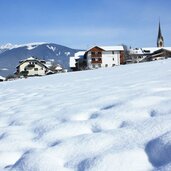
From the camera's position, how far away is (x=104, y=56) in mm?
87312

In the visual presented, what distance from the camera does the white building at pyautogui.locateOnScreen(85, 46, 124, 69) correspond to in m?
84.4

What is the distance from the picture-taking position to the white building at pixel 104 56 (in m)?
84.4

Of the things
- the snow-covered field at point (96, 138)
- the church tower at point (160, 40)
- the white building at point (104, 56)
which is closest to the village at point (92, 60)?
the white building at point (104, 56)

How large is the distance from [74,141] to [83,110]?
1403mm

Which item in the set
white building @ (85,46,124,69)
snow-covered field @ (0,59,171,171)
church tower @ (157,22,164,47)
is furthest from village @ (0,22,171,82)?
snow-covered field @ (0,59,171,171)

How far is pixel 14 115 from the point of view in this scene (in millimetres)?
5371

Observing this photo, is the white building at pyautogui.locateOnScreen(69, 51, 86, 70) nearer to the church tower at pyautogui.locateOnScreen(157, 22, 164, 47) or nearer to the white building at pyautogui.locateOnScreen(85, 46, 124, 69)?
the white building at pyautogui.locateOnScreen(85, 46, 124, 69)

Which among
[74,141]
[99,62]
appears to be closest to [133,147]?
[74,141]

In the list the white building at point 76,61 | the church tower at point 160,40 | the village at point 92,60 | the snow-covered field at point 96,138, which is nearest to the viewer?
the snow-covered field at point 96,138

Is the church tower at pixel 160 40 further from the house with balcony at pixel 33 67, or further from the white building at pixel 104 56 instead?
the house with balcony at pixel 33 67

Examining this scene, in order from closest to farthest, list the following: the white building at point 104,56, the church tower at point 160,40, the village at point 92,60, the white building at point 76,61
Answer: the white building at point 76,61, the white building at point 104,56, the village at point 92,60, the church tower at point 160,40

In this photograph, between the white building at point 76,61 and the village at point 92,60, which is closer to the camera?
the white building at point 76,61

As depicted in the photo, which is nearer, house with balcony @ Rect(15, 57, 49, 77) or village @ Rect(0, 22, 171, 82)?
village @ Rect(0, 22, 171, 82)

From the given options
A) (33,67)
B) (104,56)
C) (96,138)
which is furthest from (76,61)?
(96,138)
